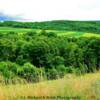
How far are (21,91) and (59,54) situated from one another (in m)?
82.8

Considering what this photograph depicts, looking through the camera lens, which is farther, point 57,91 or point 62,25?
point 62,25

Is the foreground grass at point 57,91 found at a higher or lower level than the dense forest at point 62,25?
higher

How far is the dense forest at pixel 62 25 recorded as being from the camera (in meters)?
146

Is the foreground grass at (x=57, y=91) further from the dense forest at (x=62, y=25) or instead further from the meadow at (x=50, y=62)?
the dense forest at (x=62, y=25)

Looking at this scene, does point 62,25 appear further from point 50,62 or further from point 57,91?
point 57,91

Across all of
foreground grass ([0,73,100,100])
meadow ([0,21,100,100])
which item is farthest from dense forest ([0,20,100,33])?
foreground grass ([0,73,100,100])

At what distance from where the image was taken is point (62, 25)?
156375 mm

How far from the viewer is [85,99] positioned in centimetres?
504

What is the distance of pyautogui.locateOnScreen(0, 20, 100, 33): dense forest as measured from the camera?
146000 millimetres

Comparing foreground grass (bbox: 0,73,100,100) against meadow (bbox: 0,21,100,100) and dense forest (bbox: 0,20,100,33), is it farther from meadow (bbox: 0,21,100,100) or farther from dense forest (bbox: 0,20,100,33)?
dense forest (bbox: 0,20,100,33)

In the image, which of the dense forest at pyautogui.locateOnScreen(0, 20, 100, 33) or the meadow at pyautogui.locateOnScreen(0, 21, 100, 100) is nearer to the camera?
the meadow at pyautogui.locateOnScreen(0, 21, 100, 100)

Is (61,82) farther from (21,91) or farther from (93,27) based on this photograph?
(93,27)

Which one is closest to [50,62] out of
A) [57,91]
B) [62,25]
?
[57,91]

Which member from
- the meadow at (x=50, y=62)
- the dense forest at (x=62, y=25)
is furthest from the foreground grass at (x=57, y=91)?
the dense forest at (x=62, y=25)
